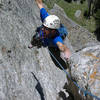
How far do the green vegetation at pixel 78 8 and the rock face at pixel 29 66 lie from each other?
18875 millimetres

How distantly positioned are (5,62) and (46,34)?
86.4 inches

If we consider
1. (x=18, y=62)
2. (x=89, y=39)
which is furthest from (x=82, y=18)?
(x=18, y=62)

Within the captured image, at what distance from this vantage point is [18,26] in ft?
16.4

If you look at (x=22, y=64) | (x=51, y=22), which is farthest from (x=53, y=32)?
→ (x=22, y=64)

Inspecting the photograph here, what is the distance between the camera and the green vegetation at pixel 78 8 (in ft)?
78.3

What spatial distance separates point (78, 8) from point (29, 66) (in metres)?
24.9

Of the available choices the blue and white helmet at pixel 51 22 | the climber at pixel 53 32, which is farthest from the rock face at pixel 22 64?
the blue and white helmet at pixel 51 22

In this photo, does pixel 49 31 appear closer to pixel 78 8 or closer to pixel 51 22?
pixel 51 22

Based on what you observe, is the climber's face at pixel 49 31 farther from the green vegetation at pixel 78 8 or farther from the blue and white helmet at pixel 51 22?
the green vegetation at pixel 78 8

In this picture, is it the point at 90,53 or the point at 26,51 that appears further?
the point at 26,51

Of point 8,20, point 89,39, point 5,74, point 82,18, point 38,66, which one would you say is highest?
point 8,20

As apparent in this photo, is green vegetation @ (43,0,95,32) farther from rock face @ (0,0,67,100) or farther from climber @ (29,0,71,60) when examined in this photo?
rock face @ (0,0,67,100)

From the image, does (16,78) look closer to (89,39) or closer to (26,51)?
(26,51)

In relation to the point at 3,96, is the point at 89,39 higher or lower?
lower
